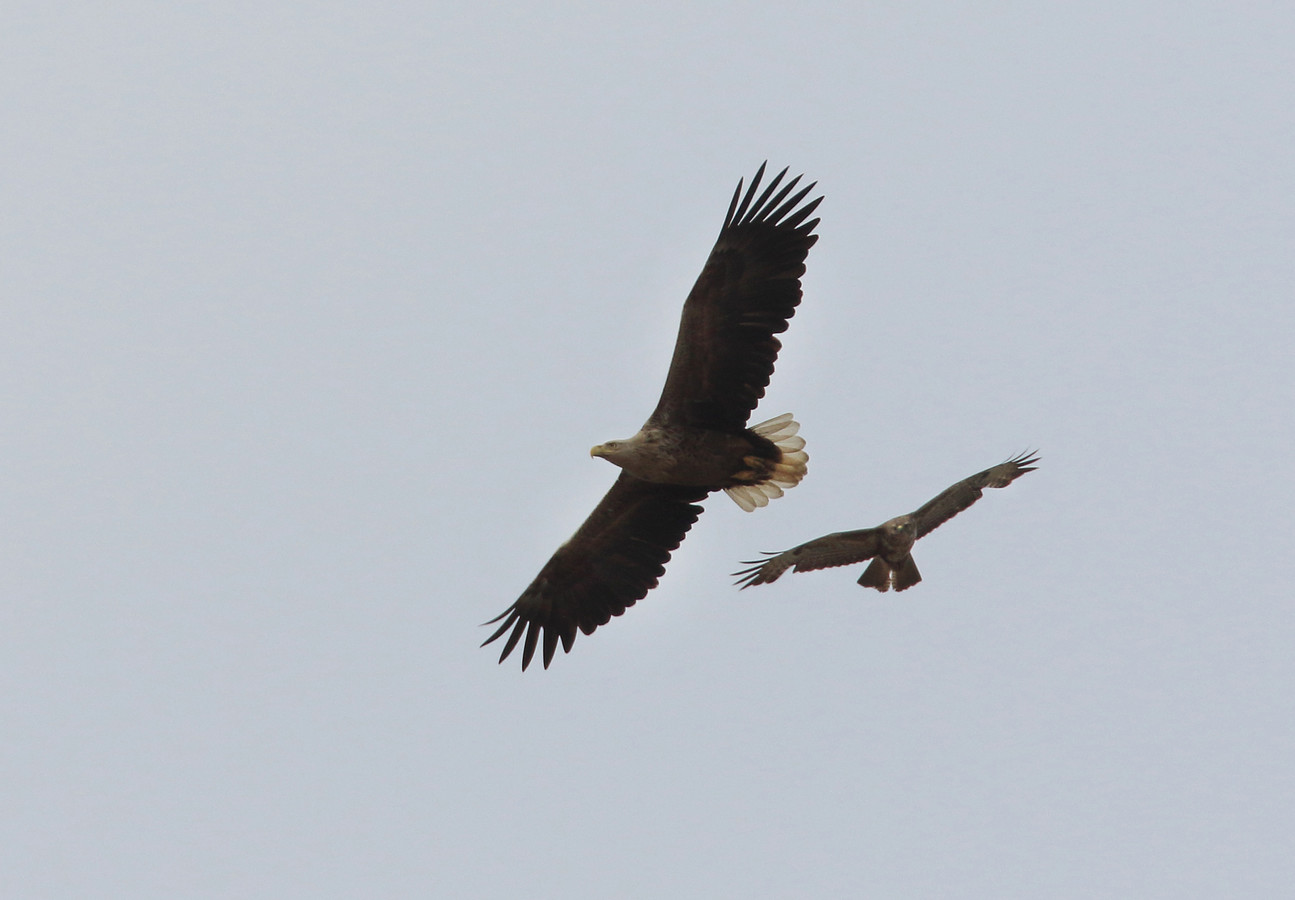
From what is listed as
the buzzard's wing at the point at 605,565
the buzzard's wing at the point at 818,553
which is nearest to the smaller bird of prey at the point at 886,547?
the buzzard's wing at the point at 818,553

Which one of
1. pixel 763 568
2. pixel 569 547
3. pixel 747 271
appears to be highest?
pixel 747 271

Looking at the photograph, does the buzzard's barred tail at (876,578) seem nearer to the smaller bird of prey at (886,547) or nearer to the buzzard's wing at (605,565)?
the smaller bird of prey at (886,547)

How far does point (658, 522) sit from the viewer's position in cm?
1216

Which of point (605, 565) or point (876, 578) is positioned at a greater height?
point (605, 565)

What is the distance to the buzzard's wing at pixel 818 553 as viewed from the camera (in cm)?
1026

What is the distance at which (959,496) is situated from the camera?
34.7 ft

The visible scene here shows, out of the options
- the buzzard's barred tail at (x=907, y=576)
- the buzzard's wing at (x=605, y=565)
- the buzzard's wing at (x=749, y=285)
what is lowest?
the buzzard's barred tail at (x=907, y=576)

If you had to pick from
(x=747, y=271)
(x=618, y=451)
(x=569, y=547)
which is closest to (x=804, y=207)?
(x=747, y=271)

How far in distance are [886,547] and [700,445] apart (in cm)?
175

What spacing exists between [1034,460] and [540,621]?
14.7ft

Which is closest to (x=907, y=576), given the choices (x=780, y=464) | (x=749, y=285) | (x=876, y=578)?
(x=876, y=578)

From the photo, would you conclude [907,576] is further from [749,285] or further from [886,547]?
[749,285]

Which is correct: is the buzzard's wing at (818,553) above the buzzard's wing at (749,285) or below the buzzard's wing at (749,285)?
below

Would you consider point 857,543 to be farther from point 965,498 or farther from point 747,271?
point 747,271
